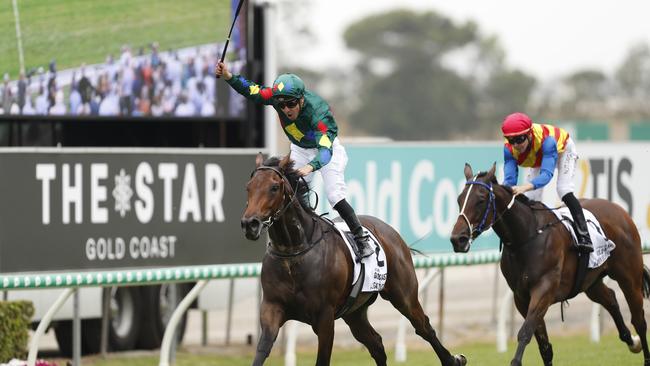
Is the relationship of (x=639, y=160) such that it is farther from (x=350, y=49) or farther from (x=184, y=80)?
(x=350, y=49)

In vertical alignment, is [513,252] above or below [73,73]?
below

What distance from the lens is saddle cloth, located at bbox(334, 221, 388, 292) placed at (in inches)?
323

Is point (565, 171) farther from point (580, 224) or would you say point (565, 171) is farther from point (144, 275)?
point (144, 275)

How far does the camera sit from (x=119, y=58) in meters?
11.9

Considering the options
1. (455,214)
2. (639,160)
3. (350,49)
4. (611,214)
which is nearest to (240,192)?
(455,214)

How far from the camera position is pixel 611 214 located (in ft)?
32.3

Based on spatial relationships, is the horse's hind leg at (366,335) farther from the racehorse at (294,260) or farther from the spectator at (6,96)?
the spectator at (6,96)

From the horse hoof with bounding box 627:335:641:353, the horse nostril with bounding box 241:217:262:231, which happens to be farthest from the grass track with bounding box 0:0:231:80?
the horse hoof with bounding box 627:335:641:353

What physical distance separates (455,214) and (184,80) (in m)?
2.72

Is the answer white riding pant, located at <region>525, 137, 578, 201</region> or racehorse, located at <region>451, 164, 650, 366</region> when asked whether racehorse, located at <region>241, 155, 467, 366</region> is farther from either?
white riding pant, located at <region>525, 137, 578, 201</region>

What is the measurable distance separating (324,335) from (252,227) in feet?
2.92

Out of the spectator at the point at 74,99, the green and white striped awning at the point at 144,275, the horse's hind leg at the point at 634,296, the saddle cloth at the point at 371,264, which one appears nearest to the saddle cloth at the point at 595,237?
the horse's hind leg at the point at 634,296

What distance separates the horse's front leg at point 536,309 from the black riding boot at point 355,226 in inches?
42.3

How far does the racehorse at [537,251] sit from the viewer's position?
28.1ft
